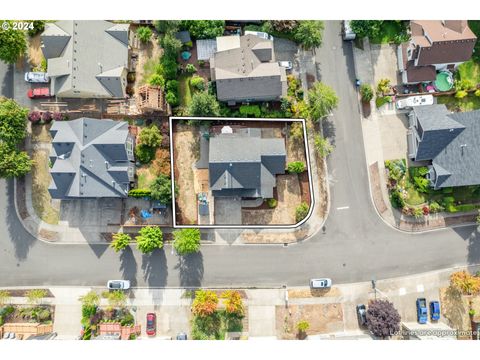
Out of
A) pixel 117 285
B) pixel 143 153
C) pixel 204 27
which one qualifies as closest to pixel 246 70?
pixel 204 27

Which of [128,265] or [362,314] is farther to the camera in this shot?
[128,265]

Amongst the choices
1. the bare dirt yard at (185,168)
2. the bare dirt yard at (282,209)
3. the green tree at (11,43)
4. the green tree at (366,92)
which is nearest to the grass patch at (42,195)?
the green tree at (11,43)

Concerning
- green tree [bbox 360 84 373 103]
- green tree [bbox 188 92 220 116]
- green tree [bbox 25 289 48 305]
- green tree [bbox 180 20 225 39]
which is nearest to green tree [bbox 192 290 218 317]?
green tree [bbox 25 289 48 305]

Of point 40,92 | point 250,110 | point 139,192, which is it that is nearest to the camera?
point 139,192

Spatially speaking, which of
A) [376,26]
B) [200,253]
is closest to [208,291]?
[200,253]

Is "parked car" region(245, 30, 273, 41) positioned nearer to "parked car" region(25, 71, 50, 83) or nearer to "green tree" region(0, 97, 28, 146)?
"parked car" region(25, 71, 50, 83)

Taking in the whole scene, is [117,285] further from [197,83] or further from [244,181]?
[197,83]

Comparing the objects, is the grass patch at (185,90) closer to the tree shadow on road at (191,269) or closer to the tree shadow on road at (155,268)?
the tree shadow on road at (155,268)
